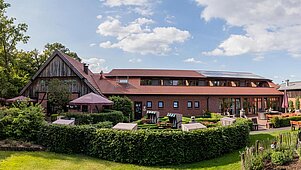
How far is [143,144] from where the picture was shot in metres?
10.9

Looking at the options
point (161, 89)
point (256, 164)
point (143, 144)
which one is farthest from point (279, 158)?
point (161, 89)

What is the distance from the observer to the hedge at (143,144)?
1092 centimetres

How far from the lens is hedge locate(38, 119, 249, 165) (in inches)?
430

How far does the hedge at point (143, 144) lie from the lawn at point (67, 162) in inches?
13.4

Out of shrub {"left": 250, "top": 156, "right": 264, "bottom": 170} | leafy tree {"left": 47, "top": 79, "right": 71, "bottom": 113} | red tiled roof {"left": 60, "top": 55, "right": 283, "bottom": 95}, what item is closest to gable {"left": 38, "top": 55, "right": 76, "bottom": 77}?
red tiled roof {"left": 60, "top": 55, "right": 283, "bottom": 95}

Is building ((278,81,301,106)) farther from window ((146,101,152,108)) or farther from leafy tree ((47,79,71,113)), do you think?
leafy tree ((47,79,71,113))

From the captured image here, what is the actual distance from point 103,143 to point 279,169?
7.04 metres

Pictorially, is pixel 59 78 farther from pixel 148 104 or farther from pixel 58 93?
pixel 148 104

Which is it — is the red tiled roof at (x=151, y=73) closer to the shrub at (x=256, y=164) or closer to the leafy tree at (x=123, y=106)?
the leafy tree at (x=123, y=106)

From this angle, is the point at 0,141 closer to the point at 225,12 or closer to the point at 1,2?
the point at 225,12

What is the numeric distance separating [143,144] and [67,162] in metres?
3.26

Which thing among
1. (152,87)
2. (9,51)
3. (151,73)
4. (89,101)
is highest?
(9,51)

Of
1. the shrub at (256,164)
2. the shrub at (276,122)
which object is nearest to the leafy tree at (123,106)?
the shrub at (276,122)

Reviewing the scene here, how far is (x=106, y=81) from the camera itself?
31.5 meters
